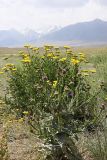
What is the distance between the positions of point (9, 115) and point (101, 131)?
179 cm

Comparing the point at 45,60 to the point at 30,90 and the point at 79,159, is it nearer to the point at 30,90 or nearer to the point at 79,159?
the point at 30,90

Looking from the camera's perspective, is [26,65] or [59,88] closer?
[59,88]

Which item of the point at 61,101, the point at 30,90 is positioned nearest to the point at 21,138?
the point at 30,90

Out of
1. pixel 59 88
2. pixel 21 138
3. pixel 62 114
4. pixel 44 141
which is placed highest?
pixel 59 88

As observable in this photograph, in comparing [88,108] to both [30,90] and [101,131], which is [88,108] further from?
[30,90]

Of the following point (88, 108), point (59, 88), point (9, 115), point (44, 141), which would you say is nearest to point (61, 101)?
point (59, 88)

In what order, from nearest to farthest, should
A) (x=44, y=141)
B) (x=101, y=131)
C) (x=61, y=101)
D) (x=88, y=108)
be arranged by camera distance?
(x=61, y=101) → (x=44, y=141) → (x=101, y=131) → (x=88, y=108)

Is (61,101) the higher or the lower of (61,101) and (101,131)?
the higher

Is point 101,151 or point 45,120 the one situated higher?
point 45,120

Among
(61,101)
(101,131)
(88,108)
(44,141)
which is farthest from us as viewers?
(88,108)

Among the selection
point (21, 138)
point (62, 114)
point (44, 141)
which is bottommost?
point (21, 138)

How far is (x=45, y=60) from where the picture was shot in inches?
280

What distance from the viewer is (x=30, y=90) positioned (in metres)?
5.67

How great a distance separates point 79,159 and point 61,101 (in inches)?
31.3
